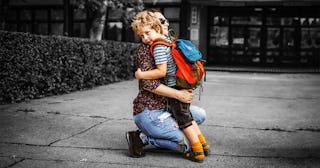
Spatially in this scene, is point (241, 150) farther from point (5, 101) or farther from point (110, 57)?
point (110, 57)

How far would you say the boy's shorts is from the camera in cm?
367

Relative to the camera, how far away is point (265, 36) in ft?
73.8

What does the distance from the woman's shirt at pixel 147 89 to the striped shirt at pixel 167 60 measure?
11 cm

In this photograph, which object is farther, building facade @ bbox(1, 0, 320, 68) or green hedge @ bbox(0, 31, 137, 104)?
building facade @ bbox(1, 0, 320, 68)

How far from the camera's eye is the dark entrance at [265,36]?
22047 mm

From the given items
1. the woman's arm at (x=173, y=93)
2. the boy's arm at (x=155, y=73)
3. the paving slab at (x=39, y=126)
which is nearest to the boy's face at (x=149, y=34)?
the boy's arm at (x=155, y=73)

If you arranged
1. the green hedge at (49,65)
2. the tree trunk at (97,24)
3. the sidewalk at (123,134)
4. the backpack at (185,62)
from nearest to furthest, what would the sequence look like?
the backpack at (185,62) → the sidewalk at (123,134) → the green hedge at (49,65) → the tree trunk at (97,24)

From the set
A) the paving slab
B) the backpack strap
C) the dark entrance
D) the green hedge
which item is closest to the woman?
the backpack strap

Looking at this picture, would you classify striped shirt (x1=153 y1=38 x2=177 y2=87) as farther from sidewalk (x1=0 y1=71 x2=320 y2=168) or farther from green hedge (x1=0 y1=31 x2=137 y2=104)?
green hedge (x1=0 y1=31 x2=137 y2=104)

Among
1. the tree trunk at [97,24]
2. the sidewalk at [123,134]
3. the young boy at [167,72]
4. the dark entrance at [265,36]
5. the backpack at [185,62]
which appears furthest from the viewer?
the dark entrance at [265,36]

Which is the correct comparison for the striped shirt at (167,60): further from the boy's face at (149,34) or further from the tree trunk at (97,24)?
the tree trunk at (97,24)

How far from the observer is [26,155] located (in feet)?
12.7

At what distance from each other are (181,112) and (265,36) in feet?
65.6

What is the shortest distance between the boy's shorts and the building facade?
17846 mm
